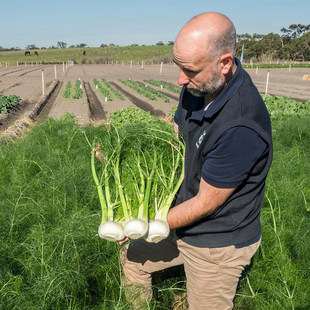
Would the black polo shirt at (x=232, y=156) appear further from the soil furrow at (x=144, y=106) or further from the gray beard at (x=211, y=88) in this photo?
the soil furrow at (x=144, y=106)

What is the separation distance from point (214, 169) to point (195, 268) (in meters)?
0.85

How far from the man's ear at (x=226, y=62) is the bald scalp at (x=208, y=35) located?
3 cm

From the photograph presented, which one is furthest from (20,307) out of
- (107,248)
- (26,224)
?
(26,224)

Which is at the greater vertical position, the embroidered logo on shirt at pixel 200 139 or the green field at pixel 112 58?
the green field at pixel 112 58

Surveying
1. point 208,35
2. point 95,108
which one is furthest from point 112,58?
point 208,35

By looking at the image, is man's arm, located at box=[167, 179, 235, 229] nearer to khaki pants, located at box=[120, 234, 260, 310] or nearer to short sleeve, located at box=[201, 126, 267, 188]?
short sleeve, located at box=[201, 126, 267, 188]

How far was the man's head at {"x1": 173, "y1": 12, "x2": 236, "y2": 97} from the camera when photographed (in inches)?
71.3

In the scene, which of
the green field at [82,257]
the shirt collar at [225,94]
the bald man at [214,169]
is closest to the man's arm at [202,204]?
the bald man at [214,169]

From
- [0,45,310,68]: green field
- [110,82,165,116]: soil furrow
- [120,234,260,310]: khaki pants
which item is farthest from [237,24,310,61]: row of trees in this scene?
[120,234,260,310]: khaki pants

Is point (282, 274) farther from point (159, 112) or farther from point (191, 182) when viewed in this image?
point (159, 112)

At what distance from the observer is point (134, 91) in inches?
942

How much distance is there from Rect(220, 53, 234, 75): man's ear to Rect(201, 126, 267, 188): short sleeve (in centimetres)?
32

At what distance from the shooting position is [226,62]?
191 centimetres

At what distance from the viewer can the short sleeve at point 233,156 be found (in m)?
1.87
